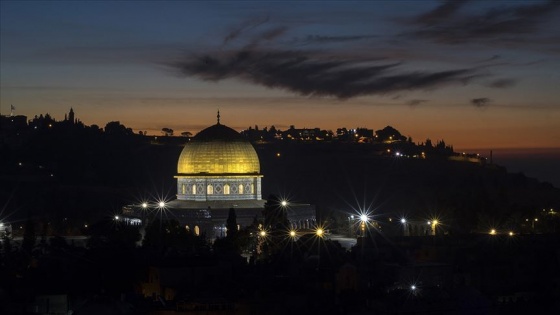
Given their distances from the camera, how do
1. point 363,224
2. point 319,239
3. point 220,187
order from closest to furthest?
point 319,239, point 363,224, point 220,187

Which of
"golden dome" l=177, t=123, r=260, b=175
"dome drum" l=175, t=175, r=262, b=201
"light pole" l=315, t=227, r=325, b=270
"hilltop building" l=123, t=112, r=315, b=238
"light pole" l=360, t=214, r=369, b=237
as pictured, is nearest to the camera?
"light pole" l=315, t=227, r=325, b=270

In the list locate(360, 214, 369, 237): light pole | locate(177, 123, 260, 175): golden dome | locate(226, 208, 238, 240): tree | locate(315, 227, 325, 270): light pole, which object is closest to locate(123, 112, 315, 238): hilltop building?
locate(177, 123, 260, 175): golden dome

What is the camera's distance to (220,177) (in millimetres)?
90000

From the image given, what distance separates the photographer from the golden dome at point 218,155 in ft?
297

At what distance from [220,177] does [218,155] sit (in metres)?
1.33

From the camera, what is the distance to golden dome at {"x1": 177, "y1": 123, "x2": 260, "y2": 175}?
9050cm

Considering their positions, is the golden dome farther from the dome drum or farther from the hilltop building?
the dome drum

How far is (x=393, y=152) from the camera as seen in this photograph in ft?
523

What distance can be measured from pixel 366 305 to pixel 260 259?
14.0m

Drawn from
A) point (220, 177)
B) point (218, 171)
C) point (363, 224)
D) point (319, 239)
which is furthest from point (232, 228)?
point (218, 171)

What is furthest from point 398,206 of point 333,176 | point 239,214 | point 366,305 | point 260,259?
point 366,305

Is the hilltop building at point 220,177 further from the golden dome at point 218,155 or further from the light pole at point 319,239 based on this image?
the light pole at point 319,239

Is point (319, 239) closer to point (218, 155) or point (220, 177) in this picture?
point (220, 177)

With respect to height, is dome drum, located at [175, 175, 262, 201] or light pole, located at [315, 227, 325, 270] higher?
dome drum, located at [175, 175, 262, 201]
